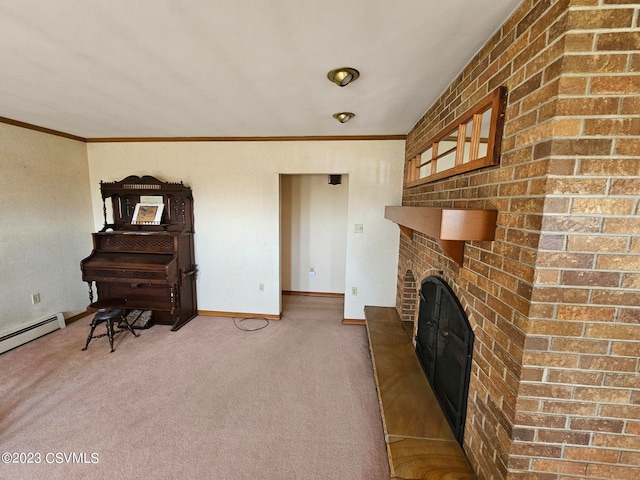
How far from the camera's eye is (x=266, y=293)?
3375 millimetres

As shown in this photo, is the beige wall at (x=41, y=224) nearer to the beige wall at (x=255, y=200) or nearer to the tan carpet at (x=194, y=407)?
the beige wall at (x=255, y=200)

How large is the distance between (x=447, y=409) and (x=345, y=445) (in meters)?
0.67

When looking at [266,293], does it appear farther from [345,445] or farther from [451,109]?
[451,109]

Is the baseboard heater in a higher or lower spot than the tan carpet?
higher

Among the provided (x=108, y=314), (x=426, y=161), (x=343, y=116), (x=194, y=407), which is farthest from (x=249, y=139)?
(x=194, y=407)

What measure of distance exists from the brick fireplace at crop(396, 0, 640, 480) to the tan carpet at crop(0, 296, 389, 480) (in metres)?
0.95

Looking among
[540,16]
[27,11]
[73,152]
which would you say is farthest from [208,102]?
[73,152]

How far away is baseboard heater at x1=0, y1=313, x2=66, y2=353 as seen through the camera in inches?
101

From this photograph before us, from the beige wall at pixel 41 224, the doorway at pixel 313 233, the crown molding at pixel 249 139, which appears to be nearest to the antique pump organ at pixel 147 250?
the beige wall at pixel 41 224

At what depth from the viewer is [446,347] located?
163cm

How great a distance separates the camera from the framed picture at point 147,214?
10.4 ft

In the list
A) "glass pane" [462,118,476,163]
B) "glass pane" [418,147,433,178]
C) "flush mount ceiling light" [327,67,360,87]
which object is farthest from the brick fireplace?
"glass pane" [418,147,433,178]

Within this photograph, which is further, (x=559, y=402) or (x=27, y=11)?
(x=27, y=11)

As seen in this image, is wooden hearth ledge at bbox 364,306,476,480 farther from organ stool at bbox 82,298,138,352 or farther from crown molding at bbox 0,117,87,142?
crown molding at bbox 0,117,87,142
